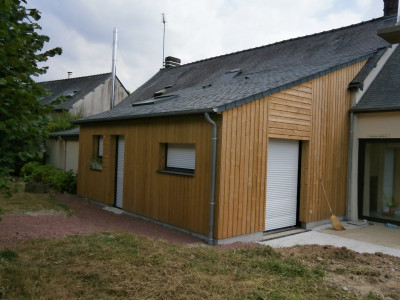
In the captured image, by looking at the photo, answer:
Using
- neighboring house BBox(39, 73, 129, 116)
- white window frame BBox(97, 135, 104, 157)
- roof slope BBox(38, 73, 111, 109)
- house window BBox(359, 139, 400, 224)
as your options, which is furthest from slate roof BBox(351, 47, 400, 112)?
roof slope BBox(38, 73, 111, 109)

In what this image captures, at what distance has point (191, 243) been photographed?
6977mm

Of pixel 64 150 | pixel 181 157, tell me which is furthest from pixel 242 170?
pixel 64 150

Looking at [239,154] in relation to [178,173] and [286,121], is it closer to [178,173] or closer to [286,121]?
[178,173]

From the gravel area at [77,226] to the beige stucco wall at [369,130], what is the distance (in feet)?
17.4

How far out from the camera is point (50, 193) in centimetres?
1314

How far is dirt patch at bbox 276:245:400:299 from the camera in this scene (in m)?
4.67

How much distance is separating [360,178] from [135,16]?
854 centimetres

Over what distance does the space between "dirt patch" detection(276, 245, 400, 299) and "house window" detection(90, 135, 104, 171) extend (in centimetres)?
741

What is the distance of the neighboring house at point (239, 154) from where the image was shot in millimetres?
7133

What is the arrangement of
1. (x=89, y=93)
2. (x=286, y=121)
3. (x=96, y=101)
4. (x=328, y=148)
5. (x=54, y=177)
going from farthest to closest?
(x=96, y=101) < (x=89, y=93) < (x=54, y=177) < (x=328, y=148) < (x=286, y=121)

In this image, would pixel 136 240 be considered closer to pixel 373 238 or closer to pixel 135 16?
pixel 373 238

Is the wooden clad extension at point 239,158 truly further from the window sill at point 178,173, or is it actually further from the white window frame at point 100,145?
the white window frame at point 100,145

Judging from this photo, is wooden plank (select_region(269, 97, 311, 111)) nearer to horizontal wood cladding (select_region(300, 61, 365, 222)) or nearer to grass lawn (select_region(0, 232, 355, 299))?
horizontal wood cladding (select_region(300, 61, 365, 222))

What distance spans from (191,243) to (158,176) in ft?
7.34
